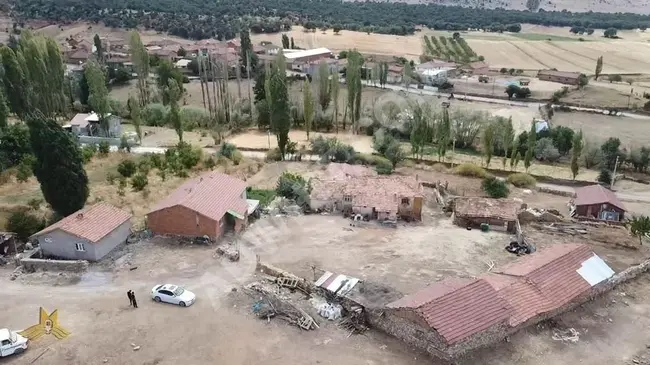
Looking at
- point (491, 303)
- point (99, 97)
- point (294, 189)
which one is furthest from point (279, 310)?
point (99, 97)

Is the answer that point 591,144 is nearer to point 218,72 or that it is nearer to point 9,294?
point 218,72

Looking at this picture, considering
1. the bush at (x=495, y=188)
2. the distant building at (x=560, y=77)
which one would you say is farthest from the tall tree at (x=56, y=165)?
the distant building at (x=560, y=77)

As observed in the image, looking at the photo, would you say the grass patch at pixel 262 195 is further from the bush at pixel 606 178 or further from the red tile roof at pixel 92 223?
the bush at pixel 606 178

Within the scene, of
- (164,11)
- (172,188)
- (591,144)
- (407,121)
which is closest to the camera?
(172,188)

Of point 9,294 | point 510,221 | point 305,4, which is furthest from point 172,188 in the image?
point 305,4

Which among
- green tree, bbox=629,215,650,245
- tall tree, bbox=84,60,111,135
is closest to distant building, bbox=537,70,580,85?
green tree, bbox=629,215,650,245

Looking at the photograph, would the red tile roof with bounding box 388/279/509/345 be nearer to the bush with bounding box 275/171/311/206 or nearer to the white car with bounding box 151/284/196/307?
the white car with bounding box 151/284/196/307
